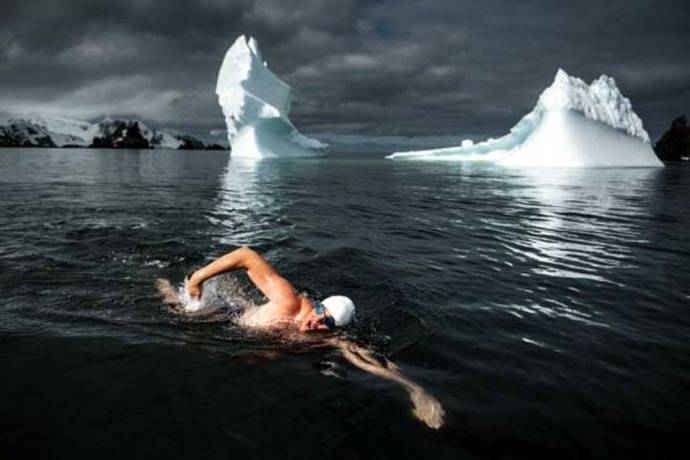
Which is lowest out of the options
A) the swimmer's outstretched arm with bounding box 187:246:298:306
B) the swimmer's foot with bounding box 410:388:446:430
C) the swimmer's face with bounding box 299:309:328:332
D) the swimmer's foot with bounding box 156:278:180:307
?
the swimmer's foot with bounding box 410:388:446:430

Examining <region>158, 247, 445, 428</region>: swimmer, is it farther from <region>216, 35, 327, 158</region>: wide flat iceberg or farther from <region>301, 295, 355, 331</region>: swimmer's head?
<region>216, 35, 327, 158</region>: wide flat iceberg

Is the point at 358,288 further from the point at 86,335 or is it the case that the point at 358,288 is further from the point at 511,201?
the point at 511,201

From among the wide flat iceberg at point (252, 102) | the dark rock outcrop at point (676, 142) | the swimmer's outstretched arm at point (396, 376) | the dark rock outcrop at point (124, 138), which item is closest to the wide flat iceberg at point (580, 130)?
the wide flat iceberg at point (252, 102)

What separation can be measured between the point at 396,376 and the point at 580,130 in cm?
4440

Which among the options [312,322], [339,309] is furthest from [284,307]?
[339,309]

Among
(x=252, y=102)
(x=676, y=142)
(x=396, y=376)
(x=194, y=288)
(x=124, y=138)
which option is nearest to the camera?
(x=396, y=376)

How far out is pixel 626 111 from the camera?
44.2 meters

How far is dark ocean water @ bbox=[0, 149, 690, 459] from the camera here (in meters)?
3.23

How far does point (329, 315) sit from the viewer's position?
4.82 m

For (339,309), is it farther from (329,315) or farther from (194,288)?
(194,288)

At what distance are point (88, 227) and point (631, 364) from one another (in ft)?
33.6

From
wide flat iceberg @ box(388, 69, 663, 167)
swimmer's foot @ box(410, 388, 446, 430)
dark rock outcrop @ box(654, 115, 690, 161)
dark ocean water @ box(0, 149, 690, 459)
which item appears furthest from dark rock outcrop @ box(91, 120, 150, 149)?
swimmer's foot @ box(410, 388, 446, 430)

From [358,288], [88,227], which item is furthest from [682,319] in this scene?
[88,227]

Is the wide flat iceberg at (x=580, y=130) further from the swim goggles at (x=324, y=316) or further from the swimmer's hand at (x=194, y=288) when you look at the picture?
the swimmer's hand at (x=194, y=288)
